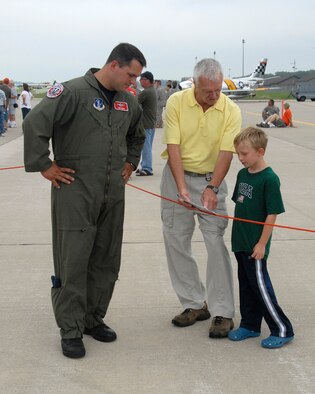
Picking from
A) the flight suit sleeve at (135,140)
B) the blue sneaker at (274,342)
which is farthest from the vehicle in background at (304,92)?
the blue sneaker at (274,342)

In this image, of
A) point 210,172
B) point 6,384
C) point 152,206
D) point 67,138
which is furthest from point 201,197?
point 152,206

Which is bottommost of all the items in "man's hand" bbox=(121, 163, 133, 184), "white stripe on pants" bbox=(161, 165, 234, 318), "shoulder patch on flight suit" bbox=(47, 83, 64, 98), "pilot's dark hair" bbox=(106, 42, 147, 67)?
"white stripe on pants" bbox=(161, 165, 234, 318)

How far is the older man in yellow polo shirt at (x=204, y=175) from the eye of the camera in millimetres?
3883

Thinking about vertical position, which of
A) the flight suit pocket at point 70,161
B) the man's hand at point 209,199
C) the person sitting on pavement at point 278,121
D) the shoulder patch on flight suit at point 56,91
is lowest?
the person sitting on pavement at point 278,121

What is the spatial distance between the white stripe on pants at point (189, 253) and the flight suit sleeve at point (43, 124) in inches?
37.1

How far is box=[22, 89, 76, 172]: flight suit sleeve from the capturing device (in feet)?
11.2

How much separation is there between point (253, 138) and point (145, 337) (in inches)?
56.7

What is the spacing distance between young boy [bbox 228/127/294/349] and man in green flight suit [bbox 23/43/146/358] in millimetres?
743

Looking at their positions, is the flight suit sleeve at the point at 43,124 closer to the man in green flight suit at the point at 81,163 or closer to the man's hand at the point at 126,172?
the man in green flight suit at the point at 81,163

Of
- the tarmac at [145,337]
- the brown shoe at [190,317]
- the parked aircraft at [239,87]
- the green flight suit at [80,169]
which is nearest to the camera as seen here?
the tarmac at [145,337]

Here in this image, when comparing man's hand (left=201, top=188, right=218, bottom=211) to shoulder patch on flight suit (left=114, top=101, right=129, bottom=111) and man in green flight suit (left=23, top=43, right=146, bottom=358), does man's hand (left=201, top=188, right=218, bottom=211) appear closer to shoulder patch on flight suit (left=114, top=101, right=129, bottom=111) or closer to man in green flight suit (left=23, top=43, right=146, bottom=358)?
man in green flight suit (left=23, top=43, right=146, bottom=358)

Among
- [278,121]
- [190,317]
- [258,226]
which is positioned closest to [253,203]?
[258,226]

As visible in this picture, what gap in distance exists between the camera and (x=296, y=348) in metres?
3.76

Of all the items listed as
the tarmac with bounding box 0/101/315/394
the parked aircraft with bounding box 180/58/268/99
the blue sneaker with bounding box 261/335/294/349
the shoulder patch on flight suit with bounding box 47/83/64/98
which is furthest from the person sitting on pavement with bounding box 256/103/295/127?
the parked aircraft with bounding box 180/58/268/99
